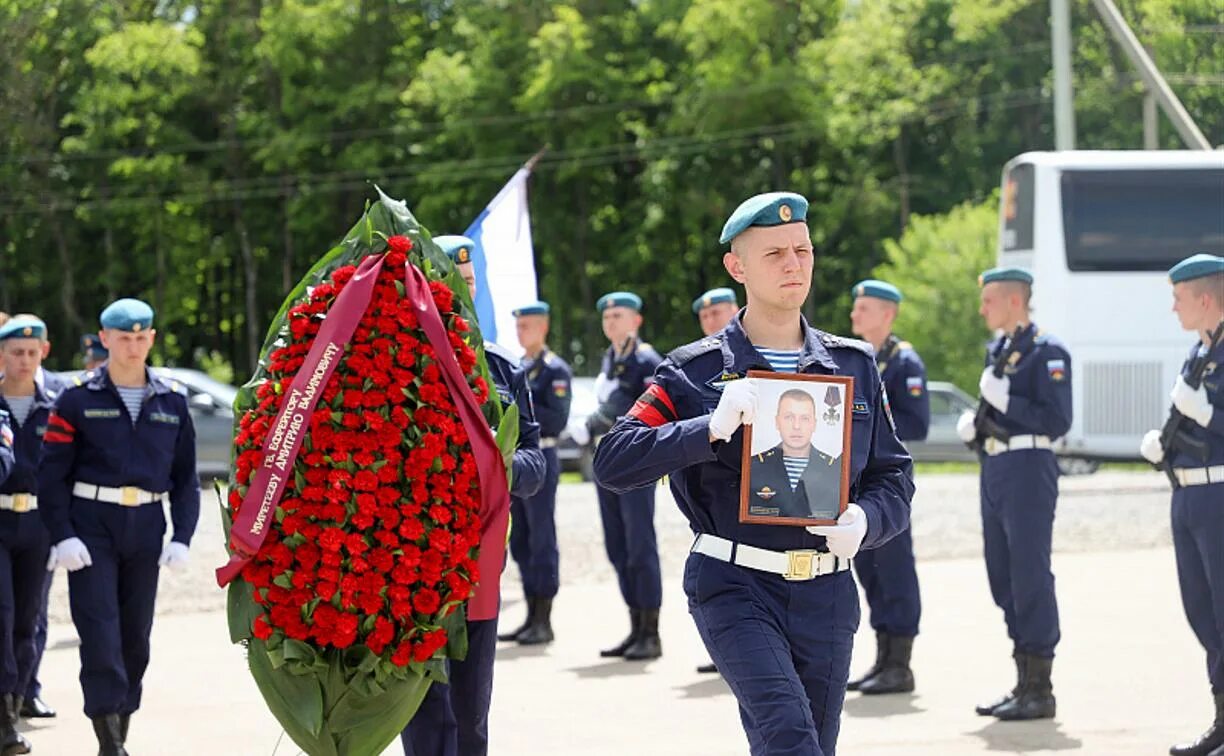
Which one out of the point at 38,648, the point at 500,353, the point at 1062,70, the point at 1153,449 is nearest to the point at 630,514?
the point at 38,648

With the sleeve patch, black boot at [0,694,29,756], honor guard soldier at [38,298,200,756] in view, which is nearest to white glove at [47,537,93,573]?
honor guard soldier at [38,298,200,756]

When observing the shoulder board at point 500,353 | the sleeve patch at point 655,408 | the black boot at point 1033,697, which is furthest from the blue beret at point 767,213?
the black boot at point 1033,697

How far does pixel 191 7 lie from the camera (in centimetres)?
5059

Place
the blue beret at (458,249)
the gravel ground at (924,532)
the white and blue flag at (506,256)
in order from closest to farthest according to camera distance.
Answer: the blue beret at (458,249)
the white and blue flag at (506,256)
the gravel ground at (924,532)

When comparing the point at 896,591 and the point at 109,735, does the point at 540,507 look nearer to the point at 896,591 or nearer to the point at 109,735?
the point at 896,591

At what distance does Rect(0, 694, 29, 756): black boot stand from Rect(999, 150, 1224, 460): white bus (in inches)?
739

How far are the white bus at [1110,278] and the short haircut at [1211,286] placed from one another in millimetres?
17536

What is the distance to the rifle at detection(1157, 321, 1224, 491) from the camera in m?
8.13

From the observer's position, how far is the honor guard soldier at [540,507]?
477 inches

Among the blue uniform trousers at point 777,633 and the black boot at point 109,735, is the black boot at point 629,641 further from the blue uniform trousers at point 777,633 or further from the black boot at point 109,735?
the blue uniform trousers at point 777,633

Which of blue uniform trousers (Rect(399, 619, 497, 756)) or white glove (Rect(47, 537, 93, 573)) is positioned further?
white glove (Rect(47, 537, 93, 573))

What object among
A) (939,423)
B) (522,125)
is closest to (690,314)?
(522,125)

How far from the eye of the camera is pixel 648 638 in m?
11.4

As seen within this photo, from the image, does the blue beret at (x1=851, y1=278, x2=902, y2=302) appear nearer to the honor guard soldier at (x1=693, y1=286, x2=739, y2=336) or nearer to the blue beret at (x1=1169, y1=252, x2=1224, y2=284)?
the honor guard soldier at (x1=693, y1=286, x2=739, y2=336)
